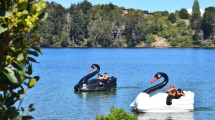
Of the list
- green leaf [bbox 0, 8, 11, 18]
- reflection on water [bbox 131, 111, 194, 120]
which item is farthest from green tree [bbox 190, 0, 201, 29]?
green leaf [bbox 0, 8, 11, 18]

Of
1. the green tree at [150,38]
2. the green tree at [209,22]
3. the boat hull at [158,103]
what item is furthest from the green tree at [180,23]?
the boat hull at [158,103]

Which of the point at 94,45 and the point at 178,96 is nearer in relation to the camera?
the point at 178,96

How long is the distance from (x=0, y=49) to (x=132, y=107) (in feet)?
34.0

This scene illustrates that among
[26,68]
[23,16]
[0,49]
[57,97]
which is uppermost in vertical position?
[23,16]

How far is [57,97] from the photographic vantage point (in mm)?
18031

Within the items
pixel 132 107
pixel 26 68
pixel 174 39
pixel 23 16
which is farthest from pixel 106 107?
pixel 174 39

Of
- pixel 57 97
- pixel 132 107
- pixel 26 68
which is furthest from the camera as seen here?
pixel 57 97

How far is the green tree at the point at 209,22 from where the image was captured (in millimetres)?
116875

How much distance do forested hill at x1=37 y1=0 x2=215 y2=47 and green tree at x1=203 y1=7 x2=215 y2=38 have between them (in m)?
0.40

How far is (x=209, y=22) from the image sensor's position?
117m

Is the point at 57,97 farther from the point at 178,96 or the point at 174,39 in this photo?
the point at 174,39

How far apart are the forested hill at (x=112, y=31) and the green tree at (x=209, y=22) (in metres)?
0.40

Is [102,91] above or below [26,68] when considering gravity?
below

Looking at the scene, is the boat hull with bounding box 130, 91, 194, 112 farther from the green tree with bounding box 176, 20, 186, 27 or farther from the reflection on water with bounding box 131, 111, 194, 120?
the green tree with bounding box 176, 20, 186, 27
